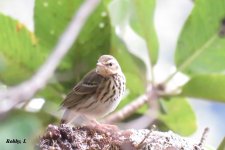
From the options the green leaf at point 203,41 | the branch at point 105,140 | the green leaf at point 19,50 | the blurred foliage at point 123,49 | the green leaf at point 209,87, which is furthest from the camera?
the green leaf at point 203,41

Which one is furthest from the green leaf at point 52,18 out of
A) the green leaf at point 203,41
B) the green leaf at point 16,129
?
the green leaf at point 16,129

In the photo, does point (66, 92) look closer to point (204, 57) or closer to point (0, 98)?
point (204, 57)

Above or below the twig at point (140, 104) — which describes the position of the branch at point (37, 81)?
below

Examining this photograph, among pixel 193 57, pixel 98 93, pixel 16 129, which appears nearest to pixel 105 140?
pixel 16 129

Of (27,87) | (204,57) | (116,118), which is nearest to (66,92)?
(116,118)

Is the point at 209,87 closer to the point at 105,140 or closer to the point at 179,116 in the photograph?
the point at 179,116

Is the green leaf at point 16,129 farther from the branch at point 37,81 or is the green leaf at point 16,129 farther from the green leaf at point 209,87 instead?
the green leaf at point 209,87

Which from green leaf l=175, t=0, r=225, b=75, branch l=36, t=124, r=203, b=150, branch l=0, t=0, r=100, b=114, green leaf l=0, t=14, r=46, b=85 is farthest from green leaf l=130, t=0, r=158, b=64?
branch l=0, t=0, r=100, b=114
